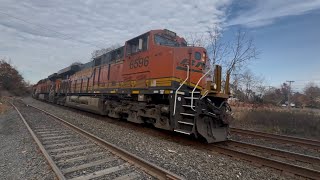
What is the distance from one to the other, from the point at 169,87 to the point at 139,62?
7.17ft

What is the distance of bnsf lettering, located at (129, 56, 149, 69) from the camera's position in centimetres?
905

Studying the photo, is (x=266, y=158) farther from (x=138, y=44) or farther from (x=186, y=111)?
(x=138, y=44)

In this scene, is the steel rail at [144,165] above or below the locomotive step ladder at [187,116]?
below

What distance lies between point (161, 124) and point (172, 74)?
68.8 inches

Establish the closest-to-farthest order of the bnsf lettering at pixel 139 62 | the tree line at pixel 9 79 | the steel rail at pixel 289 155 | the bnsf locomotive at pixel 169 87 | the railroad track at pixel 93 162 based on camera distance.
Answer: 1. the railroad track at pixel 93 162
2. the steel rail at pixel 289 155
3. the bnsf locomotive at pixel 169 87
4. the bnsf lettering at pixel 139 62
5. the tree line at pixel 9 79

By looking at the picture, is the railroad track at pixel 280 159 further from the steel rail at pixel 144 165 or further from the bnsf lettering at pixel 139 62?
the bnsf lettering at pixel 139 62

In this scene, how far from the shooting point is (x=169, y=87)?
25.9 feet

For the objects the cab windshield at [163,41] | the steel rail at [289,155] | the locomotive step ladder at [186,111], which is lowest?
the steel rail at [289,155]

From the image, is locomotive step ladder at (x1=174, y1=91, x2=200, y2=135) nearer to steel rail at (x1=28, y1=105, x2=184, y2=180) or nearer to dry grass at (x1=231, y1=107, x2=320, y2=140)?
steel rail at (x1=28, y1=105, x2=184, y2=180)

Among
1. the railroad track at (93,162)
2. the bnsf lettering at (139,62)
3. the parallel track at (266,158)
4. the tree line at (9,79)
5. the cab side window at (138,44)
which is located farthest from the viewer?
the tree line at (9,79)

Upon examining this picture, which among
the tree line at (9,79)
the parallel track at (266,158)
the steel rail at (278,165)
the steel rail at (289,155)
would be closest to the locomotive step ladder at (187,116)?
the parallel track at (266,158)

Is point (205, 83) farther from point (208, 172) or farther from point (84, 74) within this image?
point (84, 74)

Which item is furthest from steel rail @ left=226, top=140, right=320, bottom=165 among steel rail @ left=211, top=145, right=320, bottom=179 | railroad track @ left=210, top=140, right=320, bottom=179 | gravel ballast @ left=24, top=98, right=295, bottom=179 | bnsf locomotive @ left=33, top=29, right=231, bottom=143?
gravel ballast @ left=24, top=98, right=295, bottom=179

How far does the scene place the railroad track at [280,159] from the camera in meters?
5.09
